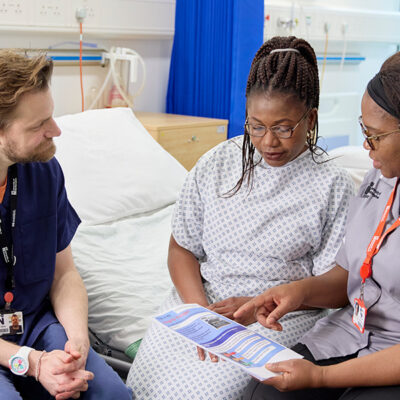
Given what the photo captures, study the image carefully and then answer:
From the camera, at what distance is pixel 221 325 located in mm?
1554

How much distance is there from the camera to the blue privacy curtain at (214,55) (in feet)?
12.1

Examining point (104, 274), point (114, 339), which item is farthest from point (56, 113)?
point (114, 339)

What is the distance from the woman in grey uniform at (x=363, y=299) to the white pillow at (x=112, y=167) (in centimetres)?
122

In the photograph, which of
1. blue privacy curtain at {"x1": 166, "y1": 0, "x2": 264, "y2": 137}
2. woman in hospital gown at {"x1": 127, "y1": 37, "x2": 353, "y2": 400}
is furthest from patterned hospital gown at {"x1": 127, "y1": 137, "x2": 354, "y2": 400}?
blue privacy curtain at {"x1": 166, "y1": 0, "x2": 264, "y2": 137}

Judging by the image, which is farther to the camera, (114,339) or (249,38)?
(249,38)

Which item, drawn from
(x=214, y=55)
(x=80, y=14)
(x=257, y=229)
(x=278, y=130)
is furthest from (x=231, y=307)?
(x=214, y=55)

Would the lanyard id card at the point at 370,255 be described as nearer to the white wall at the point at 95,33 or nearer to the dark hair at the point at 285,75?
the dark hair at the point at 285,75

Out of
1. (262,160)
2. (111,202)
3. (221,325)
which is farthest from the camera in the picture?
(111,202)

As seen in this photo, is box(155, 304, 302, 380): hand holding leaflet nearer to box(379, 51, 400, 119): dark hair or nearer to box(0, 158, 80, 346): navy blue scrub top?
box(0, 158, 80, 346): navy blue scrub top

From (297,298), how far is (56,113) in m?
2.35

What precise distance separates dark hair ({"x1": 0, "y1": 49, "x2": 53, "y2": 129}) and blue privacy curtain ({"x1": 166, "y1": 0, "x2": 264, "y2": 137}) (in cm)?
228

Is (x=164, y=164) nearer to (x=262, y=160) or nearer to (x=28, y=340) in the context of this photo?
(x=262, y=160)

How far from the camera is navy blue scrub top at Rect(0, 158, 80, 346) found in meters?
1.63

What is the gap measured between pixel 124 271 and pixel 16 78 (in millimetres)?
1012
